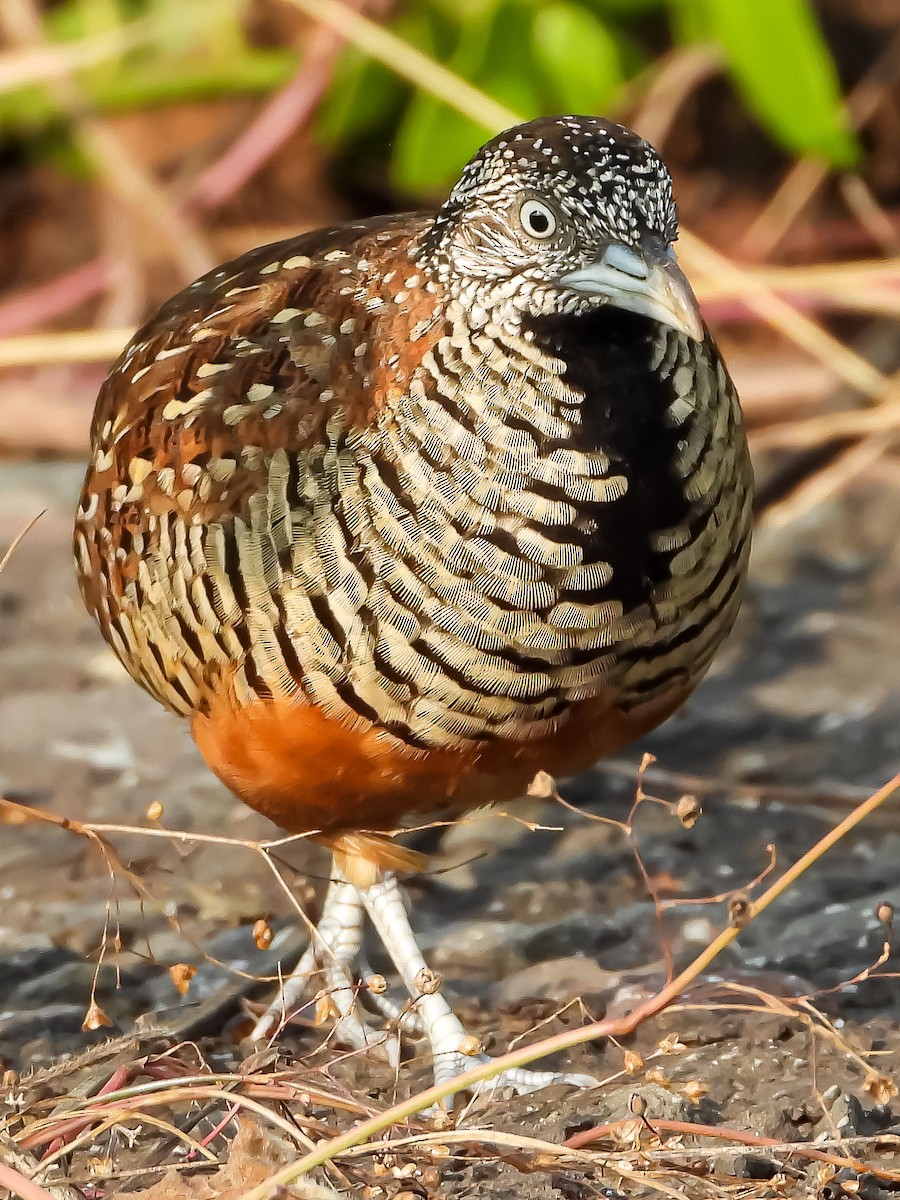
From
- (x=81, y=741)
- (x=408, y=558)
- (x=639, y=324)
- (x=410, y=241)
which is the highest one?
(x=410, y=241)

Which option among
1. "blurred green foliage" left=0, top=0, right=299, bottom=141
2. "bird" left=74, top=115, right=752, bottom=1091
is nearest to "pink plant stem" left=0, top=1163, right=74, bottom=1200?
"bird" left=74, top=115, right=752, bottom=1091

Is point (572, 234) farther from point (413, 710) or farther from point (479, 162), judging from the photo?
point (413, 710)

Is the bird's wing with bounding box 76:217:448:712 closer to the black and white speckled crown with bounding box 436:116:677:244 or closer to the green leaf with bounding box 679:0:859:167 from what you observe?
the black and white speckled crown with bounding box 436:116:677:244

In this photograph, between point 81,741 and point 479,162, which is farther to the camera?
point 81,741

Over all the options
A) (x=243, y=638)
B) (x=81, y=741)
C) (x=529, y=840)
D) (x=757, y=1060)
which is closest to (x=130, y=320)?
(x=81, y=741)

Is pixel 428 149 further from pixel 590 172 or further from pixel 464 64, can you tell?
pixel 590 172
